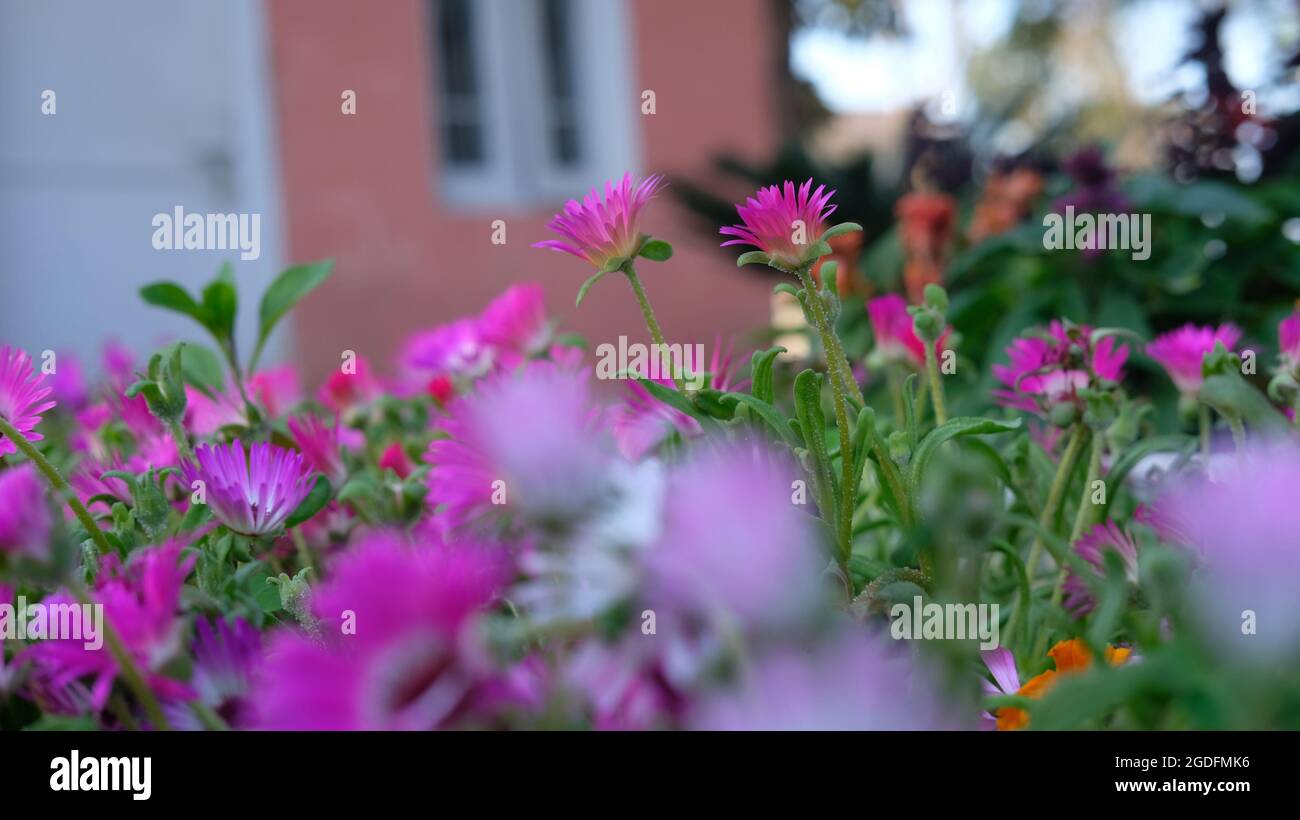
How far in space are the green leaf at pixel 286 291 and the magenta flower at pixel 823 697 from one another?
458mm

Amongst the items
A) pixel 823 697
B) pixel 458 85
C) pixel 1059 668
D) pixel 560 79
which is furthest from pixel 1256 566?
pixel 560 79

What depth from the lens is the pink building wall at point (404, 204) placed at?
12.7 ft

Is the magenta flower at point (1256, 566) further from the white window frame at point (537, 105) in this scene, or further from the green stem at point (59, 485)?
the white window frame at point (537, 105)

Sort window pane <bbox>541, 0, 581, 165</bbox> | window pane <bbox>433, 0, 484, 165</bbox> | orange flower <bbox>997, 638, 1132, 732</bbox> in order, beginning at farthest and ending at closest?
window pane <bbox>541, 0, 581, 165</bbox>, window pane <bbox>433, 0, 484, 165</bbox>, orange flower <bbox>997, 638, 1132, 732</bbox>

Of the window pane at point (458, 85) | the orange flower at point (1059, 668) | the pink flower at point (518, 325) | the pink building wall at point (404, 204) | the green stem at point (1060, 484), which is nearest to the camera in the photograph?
the orange flower at point (1059, 668)

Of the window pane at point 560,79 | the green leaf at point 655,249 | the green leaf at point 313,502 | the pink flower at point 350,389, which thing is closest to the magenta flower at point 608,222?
the green leaf at point 655,249

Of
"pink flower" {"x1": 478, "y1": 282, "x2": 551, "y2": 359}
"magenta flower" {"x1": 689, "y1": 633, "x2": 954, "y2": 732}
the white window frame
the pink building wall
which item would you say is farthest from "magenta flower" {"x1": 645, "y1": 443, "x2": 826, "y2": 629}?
the white window frame

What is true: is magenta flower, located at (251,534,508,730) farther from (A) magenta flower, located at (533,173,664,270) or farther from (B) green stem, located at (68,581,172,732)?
(A) magenta flower, located at (533,173,664,270)

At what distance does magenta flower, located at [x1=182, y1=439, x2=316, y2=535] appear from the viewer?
0.38m

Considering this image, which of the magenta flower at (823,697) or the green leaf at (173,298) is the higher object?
the green leaf at (173,298)

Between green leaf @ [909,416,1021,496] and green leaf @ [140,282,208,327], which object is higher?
green leaf @ [140,282,208,327]

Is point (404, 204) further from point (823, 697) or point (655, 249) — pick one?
point (823, 697)

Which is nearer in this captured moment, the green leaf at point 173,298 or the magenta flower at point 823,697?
the magenta flower at point 823,697

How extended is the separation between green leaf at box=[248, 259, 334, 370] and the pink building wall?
9.89ft
